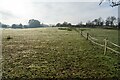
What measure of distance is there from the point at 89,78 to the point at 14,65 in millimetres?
4594

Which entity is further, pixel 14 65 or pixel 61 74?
pixel 14 65

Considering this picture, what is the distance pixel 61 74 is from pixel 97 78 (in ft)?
5.28

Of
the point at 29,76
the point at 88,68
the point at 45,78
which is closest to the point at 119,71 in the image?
the point at 88,68

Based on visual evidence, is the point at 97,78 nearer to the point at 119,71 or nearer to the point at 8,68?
the point at 119,71

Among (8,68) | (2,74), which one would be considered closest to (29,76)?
(2,74)

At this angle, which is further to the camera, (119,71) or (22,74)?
(119,71)

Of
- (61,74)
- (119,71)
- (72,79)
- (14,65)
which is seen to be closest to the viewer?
(72,79)

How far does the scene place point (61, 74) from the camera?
8828 mm

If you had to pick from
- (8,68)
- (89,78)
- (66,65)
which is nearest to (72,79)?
(89,78)

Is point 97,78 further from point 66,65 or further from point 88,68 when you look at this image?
point 66,65

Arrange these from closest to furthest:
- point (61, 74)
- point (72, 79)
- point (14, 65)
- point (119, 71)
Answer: point (72, 79), point (61, 74), point (119, 71), point (14, 65)

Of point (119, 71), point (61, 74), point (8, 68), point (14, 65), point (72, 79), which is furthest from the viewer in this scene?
point (14, 65)

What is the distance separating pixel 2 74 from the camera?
896 cm

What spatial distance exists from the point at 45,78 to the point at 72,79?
45.0 inches
